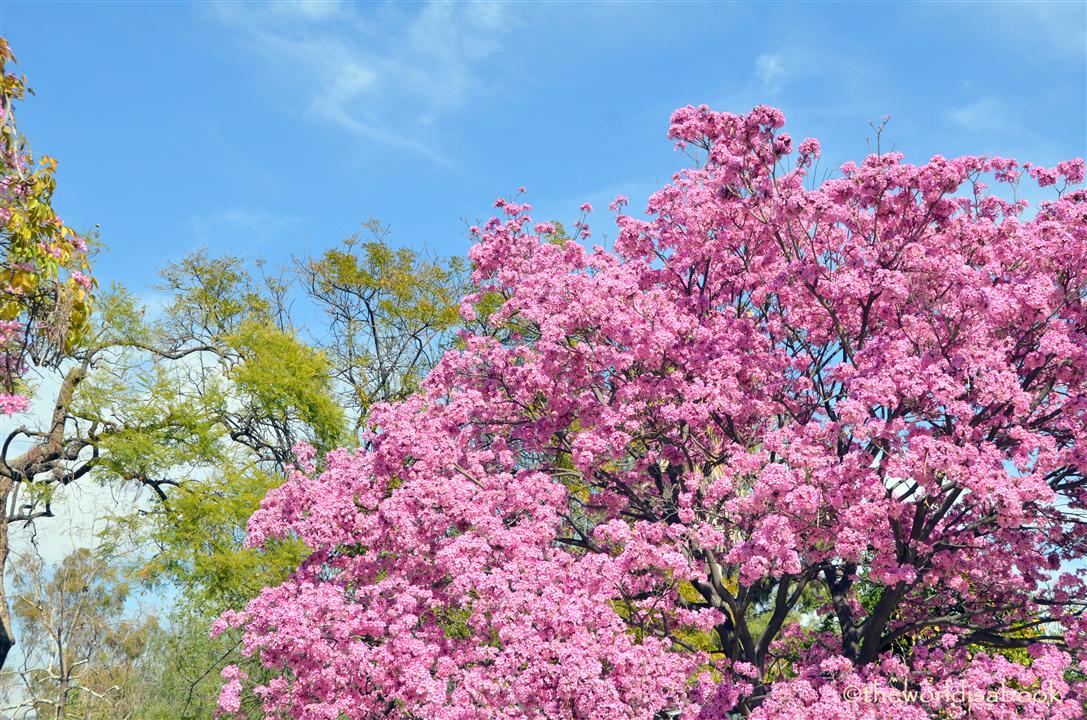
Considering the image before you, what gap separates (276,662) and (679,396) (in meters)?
6.98

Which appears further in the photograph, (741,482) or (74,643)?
(74,643)

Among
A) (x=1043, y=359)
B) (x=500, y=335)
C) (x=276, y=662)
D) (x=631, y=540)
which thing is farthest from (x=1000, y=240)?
(x=500, y=335)

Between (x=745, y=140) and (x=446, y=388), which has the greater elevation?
(x=745, y=140)

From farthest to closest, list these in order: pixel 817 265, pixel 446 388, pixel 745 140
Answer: pixel 446 388 < pixel 745 140 < pixel 817 265

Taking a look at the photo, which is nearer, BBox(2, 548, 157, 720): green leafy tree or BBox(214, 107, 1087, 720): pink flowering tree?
BBox(214, 107, 1087, 720): pink flowering tree

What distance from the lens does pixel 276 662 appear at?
1299 centimetres

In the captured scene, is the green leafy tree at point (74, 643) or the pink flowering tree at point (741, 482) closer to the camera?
the pink flowering tree at point (741, 482)

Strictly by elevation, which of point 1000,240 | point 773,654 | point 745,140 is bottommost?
point 773,654

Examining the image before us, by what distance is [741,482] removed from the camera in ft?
46.8

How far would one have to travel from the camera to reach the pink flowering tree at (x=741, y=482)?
11.5 metres

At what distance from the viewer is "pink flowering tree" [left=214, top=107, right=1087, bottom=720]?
11.5m

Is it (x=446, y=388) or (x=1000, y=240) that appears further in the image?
(x=446, y=388)

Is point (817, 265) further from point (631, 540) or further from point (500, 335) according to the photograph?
point (500, 335)

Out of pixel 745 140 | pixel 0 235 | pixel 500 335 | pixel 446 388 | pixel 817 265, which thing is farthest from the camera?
pixel 500 335
